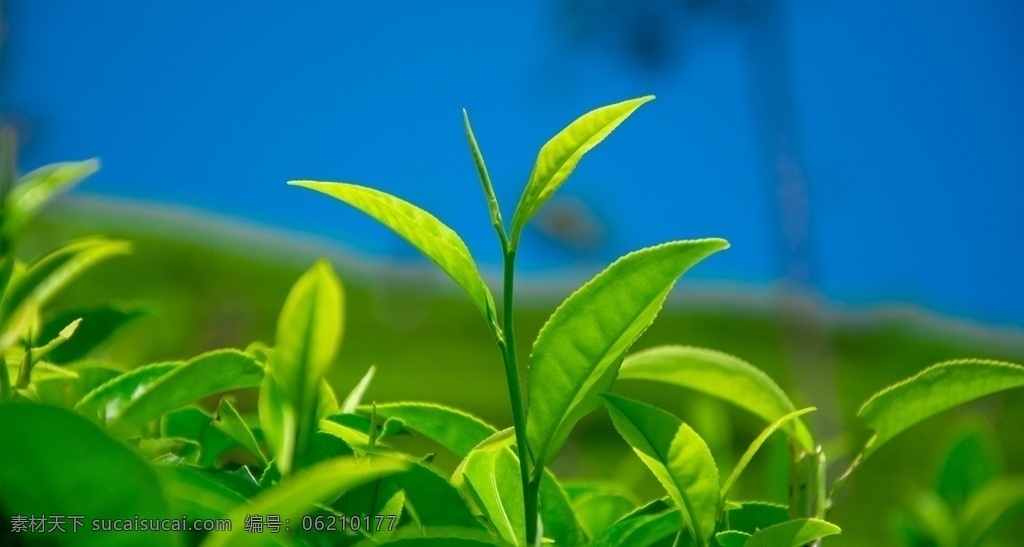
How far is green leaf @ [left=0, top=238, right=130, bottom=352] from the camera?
56cm

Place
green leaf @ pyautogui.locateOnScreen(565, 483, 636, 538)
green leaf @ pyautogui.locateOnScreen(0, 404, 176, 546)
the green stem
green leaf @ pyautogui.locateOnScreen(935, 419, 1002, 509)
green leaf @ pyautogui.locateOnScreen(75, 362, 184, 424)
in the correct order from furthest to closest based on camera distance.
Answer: green leaf @ pyautogui.locateOnScreen(935, 419, 1002, 509)
green leaf @ pyautogui.locateOnScreen(565, 483, 636, 538)
green leaf @ pyautogui.locateOnScreen(75, 362, 184, 424)
the green stem
green leaf @ pyautogui.locateOnScreen(0, 404, 176, 546)

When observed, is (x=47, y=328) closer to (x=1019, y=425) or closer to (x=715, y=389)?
(x=715, y=389)

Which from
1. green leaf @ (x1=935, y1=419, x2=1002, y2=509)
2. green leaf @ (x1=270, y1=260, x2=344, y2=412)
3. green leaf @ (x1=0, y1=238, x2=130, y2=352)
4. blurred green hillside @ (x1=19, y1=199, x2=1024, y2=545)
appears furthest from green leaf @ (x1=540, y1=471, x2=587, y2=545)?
blurred green hillside @ (x1=19, y1=199, x2=1024, y2=545)

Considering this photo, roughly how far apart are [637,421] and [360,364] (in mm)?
12879

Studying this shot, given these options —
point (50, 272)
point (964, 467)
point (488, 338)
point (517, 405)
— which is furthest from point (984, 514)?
point (488, 338)

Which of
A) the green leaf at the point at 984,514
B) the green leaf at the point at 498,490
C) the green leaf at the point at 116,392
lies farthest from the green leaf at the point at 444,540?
the green leaf at the point at 984,514

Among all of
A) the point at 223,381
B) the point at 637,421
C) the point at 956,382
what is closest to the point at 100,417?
the point at 223,381

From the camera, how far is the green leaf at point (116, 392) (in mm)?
487

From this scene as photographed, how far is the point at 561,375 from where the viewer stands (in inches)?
15.7

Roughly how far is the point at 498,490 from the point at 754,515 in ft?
0.55

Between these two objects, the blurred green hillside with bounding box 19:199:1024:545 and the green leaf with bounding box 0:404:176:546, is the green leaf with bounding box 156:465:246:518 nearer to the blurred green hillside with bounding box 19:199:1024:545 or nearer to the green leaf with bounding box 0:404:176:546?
the green leaf with bounding box 0:404:176:546

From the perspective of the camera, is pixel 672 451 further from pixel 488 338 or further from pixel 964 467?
pixel 488 338

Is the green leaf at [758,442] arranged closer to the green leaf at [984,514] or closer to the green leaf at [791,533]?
the green leaf at [791,533]

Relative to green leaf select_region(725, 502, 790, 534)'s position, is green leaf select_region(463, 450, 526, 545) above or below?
above
